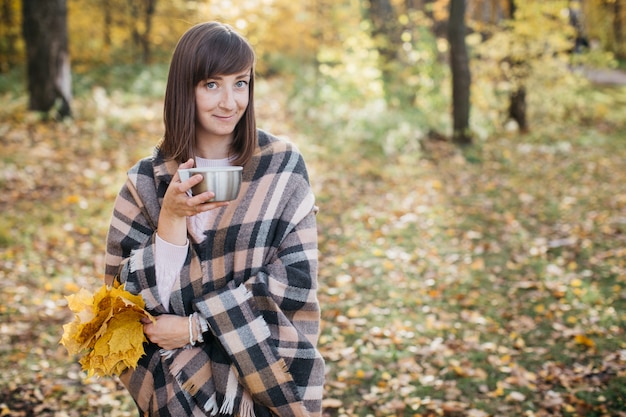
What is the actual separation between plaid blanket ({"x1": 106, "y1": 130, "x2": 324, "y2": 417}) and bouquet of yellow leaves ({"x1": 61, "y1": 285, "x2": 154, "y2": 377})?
0.28 feet

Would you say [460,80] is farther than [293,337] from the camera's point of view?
Yes

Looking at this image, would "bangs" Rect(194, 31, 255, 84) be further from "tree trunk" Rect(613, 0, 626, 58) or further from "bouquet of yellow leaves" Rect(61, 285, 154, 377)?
"tree trunk" Rect(613, 0, 626, 58)

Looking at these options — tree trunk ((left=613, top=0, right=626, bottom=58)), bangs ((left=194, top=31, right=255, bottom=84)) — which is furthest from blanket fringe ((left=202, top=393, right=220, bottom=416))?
tree trunk ((left=613, top=0, right=626, bottom=58))

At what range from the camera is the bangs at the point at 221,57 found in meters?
2.05

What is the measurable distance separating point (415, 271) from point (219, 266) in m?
4.20

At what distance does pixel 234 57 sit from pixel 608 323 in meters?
4.12

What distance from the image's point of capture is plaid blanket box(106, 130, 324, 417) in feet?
6.81

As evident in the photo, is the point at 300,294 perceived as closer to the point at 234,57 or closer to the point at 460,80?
the point at 234,57

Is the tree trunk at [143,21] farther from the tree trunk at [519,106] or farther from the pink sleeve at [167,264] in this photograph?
the pink sleeve at [167,264]

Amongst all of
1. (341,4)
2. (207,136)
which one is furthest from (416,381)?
(341,4)

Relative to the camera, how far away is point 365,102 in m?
12.2

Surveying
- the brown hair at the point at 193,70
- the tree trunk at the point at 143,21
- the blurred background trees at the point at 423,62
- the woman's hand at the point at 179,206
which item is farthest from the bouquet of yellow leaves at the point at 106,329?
the tree trunk at the point at 143,21

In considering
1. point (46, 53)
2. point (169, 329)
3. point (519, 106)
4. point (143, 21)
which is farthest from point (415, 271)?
point (143, 21)

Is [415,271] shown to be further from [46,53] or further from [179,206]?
[46,53]
